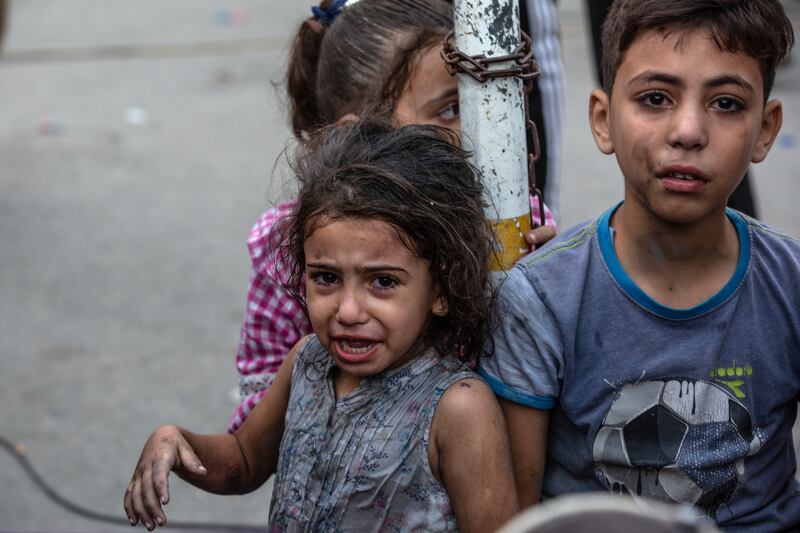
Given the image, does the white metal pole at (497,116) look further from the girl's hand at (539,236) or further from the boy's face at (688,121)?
the boy's face at (688,121)

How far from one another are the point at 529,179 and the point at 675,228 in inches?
12.1

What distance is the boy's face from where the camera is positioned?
1.91m

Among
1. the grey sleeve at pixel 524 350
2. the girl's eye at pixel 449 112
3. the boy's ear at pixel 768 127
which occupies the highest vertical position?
the boy's ear at pixel 768 127

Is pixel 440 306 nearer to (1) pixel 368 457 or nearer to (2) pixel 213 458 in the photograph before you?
(1) pixel 368 457

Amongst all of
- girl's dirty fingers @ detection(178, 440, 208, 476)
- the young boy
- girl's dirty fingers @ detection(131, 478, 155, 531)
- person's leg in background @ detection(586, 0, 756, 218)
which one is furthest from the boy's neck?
person's leg in background @ detection(586, 0, 756, 218)

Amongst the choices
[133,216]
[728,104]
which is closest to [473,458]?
[728,104]

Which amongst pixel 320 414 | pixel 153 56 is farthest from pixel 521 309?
pixel 153 56

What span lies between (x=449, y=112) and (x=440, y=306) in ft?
1.88

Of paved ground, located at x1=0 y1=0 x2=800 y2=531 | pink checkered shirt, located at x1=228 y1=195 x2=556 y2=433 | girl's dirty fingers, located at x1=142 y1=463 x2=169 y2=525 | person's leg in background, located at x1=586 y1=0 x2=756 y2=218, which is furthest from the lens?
paved ground, located at x1=0 y1=0 x2=800 y2=531

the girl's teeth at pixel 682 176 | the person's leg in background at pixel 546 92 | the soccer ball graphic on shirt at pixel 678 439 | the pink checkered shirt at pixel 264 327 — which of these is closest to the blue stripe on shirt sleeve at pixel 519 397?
the soccer ball graphic on shirt at pixel 678 439

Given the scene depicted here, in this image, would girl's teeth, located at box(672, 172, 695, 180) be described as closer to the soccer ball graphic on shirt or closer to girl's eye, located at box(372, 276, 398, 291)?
the soccer ball graphic on shirt

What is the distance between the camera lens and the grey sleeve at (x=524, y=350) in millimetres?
2059

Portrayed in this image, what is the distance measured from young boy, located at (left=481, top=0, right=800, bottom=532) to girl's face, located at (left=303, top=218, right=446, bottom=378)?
0.18 m

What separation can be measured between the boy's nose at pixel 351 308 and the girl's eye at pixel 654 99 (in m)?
0.59
